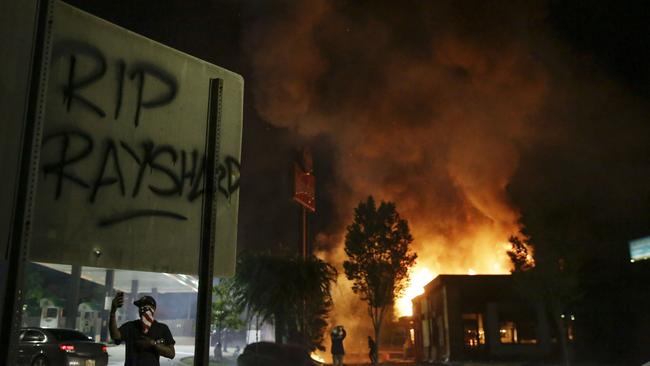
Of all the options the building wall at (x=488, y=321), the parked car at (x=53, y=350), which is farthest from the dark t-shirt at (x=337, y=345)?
the building wall at (x=488, y=321)

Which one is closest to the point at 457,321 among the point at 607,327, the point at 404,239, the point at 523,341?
the point at 523,341

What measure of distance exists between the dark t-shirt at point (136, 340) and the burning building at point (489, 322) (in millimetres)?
32738

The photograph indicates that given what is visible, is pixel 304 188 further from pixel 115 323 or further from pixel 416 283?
pixel 115 323

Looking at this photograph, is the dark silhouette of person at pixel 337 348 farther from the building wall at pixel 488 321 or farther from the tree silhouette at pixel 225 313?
the building wall at pixel 488 321

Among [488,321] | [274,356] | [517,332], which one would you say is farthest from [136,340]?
[517,332]

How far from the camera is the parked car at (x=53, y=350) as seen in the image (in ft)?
47.0

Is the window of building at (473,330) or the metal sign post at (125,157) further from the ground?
the metal sign post at (125,157)

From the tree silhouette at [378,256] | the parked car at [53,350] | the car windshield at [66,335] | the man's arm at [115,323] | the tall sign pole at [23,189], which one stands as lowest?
the parked car at [53,350]

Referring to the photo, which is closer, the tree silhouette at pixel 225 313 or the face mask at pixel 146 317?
the face mask at pixel 146 317

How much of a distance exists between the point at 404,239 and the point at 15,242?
37306mm

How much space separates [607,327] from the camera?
34.7m

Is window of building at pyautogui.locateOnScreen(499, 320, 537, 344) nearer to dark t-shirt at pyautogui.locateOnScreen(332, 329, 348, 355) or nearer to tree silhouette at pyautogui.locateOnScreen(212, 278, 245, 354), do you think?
tree silhouette at pyautogui.locateOnScreen(212, 278, 245, 354)

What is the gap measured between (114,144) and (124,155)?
82 mm

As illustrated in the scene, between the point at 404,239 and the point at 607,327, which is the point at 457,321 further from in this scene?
the point at 607,327
